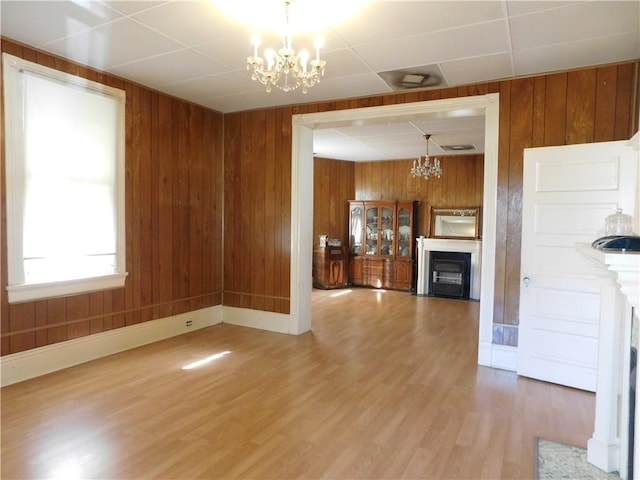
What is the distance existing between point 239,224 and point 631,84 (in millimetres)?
4374

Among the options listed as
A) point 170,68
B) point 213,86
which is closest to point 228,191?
point 213,86

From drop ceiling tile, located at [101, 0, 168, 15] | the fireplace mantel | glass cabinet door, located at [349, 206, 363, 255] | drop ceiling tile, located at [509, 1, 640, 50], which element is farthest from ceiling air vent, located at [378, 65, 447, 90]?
glass cabinet door, located at [349, 206, 363, 255]

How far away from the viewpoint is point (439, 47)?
318 cm

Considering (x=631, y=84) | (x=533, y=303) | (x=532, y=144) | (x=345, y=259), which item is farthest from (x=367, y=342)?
(x=345, y=259)

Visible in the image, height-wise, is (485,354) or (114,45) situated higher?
(114,45)

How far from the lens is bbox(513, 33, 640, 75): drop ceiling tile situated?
120 inches

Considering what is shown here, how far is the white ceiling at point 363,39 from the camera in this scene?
2.65m

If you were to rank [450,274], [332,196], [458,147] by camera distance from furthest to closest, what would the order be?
[332,196], [450,274], [458,147]

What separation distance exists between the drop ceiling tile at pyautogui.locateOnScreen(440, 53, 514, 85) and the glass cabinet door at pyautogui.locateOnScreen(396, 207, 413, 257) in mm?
4597

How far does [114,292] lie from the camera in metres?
4.08

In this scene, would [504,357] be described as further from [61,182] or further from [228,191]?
[61,182]

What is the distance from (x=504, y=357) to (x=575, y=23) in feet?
9.43

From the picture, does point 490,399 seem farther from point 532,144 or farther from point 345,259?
point 345,259

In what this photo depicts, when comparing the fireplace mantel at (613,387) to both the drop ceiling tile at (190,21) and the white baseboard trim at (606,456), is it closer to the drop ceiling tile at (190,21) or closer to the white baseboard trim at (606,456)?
the white baseboard trim at (606,456)
